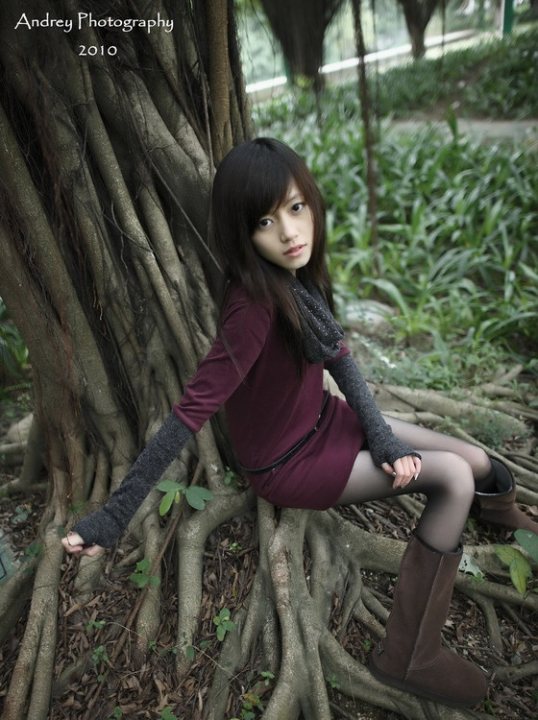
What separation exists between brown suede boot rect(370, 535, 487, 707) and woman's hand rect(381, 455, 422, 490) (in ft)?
0.58

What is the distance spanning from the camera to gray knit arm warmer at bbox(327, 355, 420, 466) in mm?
1718

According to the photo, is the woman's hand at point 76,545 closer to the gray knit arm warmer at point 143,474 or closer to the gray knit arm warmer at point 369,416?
the gray knit arm warmer at point 143,474

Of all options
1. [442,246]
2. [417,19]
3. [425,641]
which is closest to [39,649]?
[425,641]

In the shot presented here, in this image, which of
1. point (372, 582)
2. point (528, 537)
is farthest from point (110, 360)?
point (528, 537)

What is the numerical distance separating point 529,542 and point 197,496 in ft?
3.40

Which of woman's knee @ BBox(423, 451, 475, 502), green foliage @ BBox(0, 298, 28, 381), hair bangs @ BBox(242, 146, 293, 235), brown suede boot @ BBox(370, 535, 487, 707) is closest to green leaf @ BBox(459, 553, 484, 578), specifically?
brown suede boot @ BBox(370, 535, 487, 707)

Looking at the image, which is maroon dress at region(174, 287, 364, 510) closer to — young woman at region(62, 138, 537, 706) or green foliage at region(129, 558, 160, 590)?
young woman at region(62, 138, 537, 706)

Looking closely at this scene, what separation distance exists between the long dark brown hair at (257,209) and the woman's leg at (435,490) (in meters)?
0.43

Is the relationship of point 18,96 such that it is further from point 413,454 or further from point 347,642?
point 347,642

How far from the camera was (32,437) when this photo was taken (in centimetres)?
242

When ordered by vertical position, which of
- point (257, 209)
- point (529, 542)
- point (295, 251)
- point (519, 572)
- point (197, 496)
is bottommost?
point (519, 572)

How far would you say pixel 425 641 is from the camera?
167 centimetres

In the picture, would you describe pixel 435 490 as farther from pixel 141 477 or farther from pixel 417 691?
pixel 141 477

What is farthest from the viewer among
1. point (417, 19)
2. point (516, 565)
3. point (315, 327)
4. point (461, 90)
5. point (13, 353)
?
point (417, 19)
